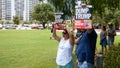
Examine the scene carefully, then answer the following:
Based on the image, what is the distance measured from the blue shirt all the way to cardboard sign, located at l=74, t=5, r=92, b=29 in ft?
2.47

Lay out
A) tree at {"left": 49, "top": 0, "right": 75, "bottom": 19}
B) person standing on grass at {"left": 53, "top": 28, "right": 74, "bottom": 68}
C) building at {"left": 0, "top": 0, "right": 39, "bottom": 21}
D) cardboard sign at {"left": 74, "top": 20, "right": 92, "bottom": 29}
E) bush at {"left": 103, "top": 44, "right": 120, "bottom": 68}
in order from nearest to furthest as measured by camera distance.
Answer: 1. cardboard sign at {"left": 74, "top": 20, "right": 92, "bottom": 29}
2. person standing on grass at {"left": 53, "top": 28, "right": 74, "bottom": 68}
3. bush at {"left": 103, "top": 44, "right": 120, "bottom": 68}
4. tree at {"left": 49, "top": 0, "right": 75, "bottom": 19}
5. building at {"left": 0, "top": 0, "right": 39, "bottom": 21}

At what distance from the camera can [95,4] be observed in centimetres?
1522

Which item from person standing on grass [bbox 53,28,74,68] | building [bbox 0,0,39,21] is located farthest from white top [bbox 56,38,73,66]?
building [bbox 0,0,39,21]

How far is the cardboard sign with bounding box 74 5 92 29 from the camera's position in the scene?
650 centimetres

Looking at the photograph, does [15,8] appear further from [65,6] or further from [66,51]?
[66,51]

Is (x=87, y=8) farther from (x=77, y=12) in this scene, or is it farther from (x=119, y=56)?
(x=119, y=56)

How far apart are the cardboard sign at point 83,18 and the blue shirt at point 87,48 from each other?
751 mm

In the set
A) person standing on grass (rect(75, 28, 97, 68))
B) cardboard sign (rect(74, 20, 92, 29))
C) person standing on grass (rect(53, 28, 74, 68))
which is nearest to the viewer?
cardboard sign (rect(74, 20, 92, 29))

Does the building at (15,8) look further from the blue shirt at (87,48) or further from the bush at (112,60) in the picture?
the blue shirt at (87,48)

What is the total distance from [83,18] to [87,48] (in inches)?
38.3

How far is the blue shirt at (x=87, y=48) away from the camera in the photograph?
7262 millimetres

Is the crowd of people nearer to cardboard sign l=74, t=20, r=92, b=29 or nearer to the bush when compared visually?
cardboard sign l=74, t=20, r=92, b=29

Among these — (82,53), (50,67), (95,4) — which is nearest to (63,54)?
(82,53)

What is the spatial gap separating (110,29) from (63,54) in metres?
12.0
